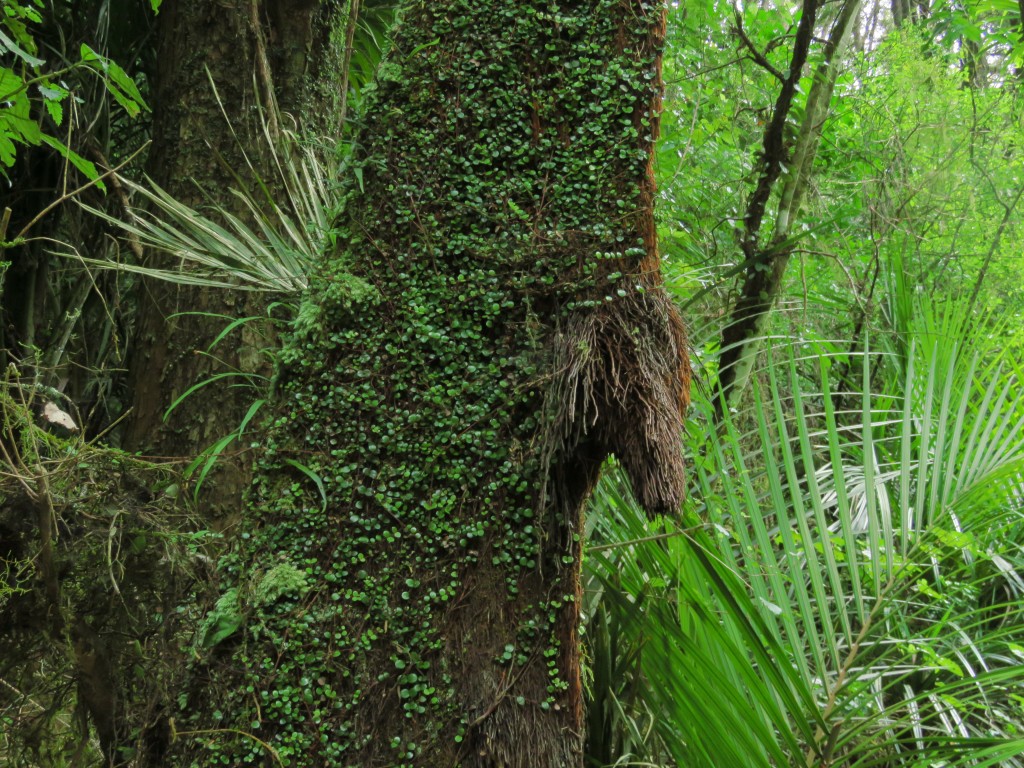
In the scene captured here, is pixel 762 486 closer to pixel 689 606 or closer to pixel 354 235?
pixel 689 606

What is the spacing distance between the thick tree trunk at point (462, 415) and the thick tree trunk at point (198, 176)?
1.27 metres

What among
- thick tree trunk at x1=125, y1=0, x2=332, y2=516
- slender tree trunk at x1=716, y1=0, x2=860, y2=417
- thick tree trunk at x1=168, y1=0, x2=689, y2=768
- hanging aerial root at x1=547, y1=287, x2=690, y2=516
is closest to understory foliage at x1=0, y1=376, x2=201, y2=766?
thick tree trunk at x1=168, y1=0, x2=689, y2=768

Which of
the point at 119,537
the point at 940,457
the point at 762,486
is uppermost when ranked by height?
the point at 940,457

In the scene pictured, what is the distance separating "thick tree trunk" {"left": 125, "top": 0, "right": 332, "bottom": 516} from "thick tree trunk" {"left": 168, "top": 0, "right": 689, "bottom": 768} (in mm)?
1271

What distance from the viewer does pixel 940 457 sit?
2551 millimetres

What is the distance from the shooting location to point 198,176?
3.52 meters

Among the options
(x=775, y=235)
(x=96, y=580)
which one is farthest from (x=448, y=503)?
(x=775, y=235)

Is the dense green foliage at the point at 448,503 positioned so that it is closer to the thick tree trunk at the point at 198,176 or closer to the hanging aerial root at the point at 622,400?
the hanging aerial root at the point at 622,400

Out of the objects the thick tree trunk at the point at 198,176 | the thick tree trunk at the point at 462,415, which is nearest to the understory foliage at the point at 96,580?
the thick tree trunk at the point at 462,415

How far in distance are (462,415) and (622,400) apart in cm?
40

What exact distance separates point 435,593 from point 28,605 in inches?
45.6

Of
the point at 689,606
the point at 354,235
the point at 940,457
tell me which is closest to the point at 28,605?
the point at 354,235

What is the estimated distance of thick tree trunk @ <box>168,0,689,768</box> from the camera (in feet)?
6.51

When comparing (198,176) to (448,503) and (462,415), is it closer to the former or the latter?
(462,415)
